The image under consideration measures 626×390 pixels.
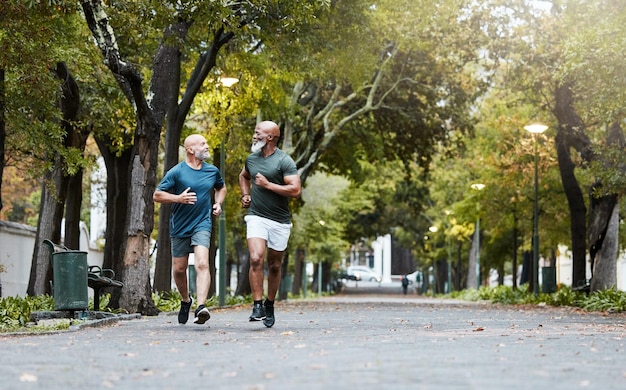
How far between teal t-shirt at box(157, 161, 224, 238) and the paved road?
3.55 feet

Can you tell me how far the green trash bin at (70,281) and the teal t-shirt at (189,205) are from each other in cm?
290

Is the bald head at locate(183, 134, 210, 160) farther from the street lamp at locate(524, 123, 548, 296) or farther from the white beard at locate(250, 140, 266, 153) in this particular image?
the street lamp at locate(524, 123, 548, 296)

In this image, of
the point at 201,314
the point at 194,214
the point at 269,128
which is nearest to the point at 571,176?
the point at 269,128

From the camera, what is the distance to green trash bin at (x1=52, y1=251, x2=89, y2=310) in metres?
15.1

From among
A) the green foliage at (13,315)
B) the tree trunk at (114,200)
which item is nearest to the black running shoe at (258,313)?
the green foliage at (13,315)

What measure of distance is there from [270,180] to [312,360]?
441cm

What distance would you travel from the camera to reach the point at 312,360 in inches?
325

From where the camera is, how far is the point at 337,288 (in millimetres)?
91000

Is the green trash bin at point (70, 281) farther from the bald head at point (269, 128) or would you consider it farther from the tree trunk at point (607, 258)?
the tree trunk at point (607, 258)

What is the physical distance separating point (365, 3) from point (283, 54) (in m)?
2.31


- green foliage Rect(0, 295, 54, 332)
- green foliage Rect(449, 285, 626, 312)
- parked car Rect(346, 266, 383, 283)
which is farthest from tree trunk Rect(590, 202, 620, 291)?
parked car Rect(346, 266, 383, 283)

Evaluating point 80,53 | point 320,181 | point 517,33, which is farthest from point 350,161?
point 80,53

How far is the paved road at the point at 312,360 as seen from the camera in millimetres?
6895

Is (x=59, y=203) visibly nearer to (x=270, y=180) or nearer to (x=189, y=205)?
(x=189, y=205)
